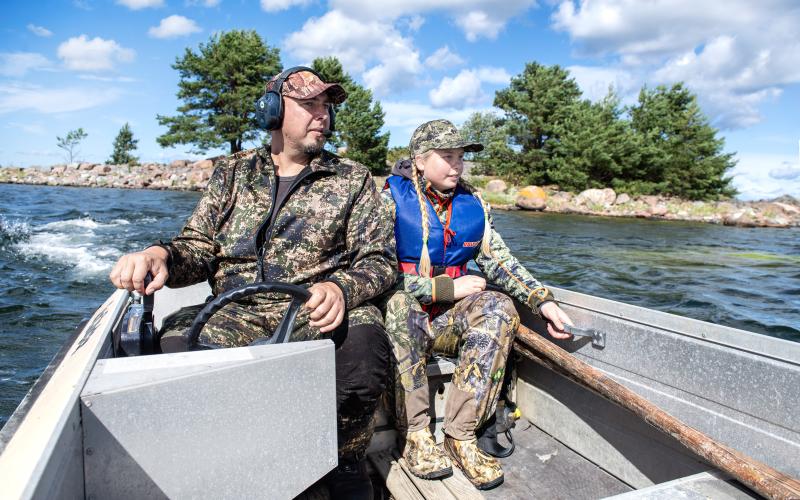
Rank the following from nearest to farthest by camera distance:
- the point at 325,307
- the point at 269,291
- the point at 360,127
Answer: the point at 269,291
the point at 325,307
the point at 360,127

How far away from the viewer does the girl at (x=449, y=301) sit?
2.67 meters

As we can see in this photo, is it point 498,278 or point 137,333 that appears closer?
point 137,333

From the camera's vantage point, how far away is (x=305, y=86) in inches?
102

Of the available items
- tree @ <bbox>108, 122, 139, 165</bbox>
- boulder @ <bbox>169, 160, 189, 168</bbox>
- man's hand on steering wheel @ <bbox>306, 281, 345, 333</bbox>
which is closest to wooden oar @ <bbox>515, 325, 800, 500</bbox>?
man's hand on steering wheel @ <bbox>306, 281, 345, 333</bbox>

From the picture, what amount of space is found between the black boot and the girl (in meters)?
0.34

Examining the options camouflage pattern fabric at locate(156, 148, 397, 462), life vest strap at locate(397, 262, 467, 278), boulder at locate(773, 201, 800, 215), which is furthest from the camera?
boulder at locate(773, 201, 800, 215)

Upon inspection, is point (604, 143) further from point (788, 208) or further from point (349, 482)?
point (349, 482)

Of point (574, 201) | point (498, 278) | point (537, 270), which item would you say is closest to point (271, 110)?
point (498, 278)

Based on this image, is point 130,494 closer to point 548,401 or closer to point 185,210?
Answer: point 548,401

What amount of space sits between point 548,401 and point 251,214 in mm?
2001

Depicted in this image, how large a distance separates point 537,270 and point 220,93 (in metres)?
38.4

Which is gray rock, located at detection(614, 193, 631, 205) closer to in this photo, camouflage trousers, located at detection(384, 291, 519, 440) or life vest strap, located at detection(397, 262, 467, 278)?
life vest strap, located at detection(397, 262, 467, 278)

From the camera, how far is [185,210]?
2173 cm

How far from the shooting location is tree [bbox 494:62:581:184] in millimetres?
39750
